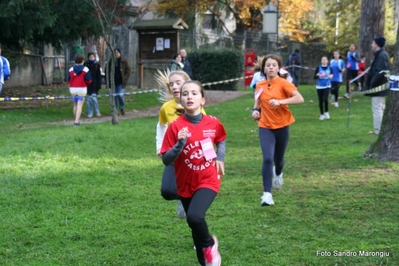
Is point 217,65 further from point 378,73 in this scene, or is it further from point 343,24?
point 378,73

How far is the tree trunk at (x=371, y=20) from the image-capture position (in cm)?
2520

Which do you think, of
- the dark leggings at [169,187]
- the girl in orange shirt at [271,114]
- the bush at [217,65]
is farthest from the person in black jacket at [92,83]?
the dark leggings at [169,187]

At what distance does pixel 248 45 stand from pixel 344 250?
35.4 m

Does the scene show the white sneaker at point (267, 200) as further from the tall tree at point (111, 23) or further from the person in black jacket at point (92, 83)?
the person in black jacket at point (92, 83)

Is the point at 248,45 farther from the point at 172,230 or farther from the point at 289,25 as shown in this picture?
the point at 172,230

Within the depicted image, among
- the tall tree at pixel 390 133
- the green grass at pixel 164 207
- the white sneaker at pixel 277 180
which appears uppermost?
the tall tree at pixel 390 133

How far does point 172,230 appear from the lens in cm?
662

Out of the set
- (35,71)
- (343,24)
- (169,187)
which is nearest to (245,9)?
(343,24)

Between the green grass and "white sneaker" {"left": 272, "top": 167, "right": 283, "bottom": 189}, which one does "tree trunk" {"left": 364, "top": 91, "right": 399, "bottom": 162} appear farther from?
"white sneaker" {"left": 272, "top": 167, "right": 283, "bottom": 189}

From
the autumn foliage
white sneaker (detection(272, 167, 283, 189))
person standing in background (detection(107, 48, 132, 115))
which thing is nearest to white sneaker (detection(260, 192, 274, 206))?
white sneaker (detection(272, 167, 283, 189))

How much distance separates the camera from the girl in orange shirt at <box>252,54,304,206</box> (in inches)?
303

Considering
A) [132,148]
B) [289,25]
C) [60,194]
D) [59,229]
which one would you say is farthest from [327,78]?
[289,25]

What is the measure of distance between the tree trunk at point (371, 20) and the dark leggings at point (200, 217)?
2157cm

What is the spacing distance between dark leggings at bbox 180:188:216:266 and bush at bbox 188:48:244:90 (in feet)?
80.4
